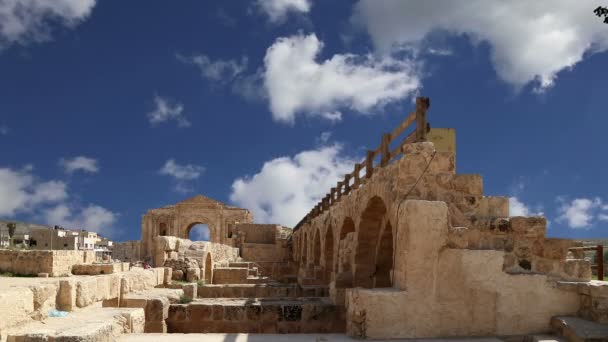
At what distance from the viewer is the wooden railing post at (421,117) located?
6977mm

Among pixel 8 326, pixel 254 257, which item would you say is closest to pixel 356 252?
pixel 8 326

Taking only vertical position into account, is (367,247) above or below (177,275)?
above

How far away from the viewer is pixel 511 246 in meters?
5.99

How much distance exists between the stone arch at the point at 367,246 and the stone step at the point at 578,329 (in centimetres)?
467

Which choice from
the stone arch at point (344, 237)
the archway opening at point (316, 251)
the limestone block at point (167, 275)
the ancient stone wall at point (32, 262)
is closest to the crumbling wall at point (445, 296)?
the stone arch at point (344, 237)

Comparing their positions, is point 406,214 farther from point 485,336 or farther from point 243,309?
point 243,309

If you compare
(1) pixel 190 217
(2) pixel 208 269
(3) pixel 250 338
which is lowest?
(2) pixel 208 269

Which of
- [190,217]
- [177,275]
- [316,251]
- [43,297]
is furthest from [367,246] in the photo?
[190,217]

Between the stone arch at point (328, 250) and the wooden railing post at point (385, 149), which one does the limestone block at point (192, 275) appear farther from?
the wooden railing post at point (385, 149)

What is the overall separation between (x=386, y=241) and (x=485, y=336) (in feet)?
15.7

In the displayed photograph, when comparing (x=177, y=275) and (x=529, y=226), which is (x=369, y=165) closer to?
(x=529, y=226)

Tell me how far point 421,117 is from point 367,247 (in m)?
4.12

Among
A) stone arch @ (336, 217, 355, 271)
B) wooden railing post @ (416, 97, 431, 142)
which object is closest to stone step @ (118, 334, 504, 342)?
wooden railing post @ (416, 97, 431, 142)

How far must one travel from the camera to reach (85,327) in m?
4.28
